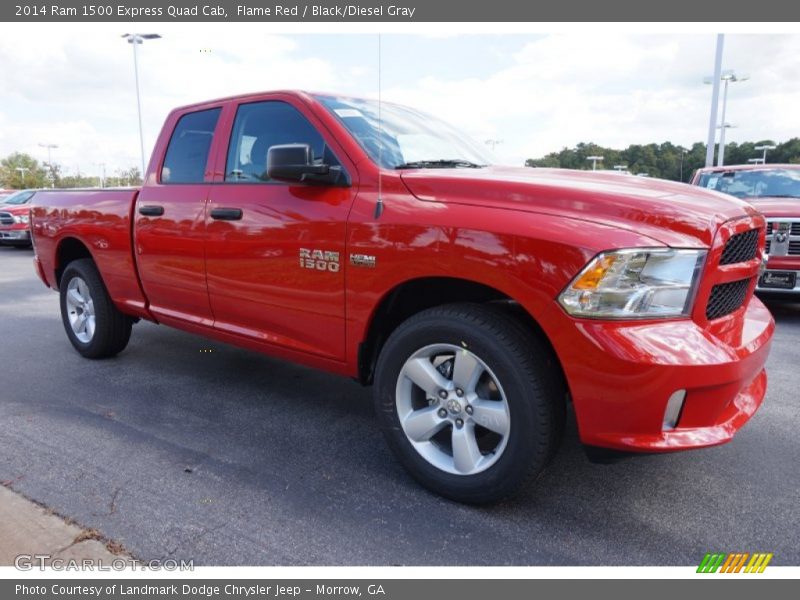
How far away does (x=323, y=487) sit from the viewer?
2861 millimetres

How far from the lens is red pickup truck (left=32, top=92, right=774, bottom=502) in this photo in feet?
7.32

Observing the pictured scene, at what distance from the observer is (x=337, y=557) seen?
2.32 meters

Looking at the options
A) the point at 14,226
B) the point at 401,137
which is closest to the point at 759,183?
the point at 401,137

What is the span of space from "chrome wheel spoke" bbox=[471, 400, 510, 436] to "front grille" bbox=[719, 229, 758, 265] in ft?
3.57

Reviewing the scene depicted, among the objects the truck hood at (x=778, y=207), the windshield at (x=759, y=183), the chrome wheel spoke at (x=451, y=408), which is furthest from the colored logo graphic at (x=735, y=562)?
the windshield at (x=759, y=183)

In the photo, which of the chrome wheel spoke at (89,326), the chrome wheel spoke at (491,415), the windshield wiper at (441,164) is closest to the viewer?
the chrome wheel spoke at (491,415)

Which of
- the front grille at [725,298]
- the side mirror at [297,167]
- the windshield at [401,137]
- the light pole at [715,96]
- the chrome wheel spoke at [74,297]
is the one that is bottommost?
the chrome wheel spoke at [74,297]

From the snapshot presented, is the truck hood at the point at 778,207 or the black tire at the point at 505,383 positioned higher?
the truck hood at the point at 778,207

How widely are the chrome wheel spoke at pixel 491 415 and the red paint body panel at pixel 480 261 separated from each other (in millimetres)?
323

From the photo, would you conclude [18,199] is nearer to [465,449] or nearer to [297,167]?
[297,167]

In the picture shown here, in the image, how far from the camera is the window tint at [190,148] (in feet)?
12.7

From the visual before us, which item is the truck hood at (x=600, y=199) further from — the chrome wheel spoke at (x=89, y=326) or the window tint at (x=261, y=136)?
the chrome wheel spoke at (x=89, y=326)

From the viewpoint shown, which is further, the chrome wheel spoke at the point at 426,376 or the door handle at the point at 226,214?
the door handle at the point at 226,214

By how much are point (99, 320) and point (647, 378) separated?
4231mm
